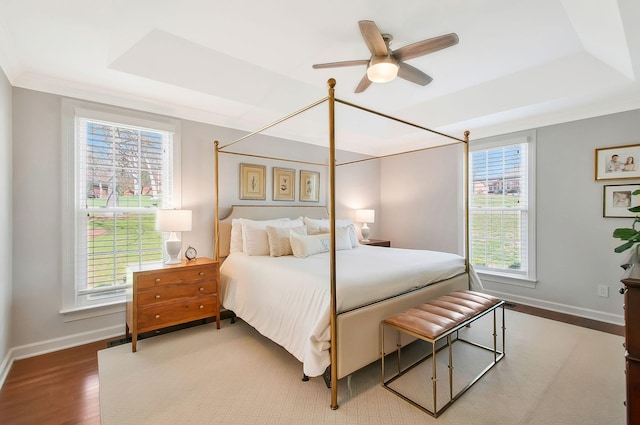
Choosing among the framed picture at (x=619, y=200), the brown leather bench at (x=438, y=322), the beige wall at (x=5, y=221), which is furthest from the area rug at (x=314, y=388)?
the framed picture at (x=619, y=200)

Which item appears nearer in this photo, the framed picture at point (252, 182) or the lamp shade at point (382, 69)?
the lamp shade at point (382, 69)

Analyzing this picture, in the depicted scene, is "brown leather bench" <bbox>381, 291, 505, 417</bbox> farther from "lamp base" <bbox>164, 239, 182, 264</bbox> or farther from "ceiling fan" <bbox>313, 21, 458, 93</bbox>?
"lamp base" <bbox>164, 239, 182, 264</bbox>

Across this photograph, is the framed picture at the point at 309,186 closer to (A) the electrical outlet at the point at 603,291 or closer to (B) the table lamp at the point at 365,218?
(B) the table lamp at the point at 365,218

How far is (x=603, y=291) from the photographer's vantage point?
3240 mm

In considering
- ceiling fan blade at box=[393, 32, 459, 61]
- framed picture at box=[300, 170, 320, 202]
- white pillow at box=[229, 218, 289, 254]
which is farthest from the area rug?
ceiling fan blade at box=[393, 32, 459, 61]

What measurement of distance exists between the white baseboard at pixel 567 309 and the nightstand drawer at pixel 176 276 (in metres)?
3.83

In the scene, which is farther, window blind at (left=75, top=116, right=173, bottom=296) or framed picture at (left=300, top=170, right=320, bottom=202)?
framed picture at (left=300, top=170, right=320, bottom=202)

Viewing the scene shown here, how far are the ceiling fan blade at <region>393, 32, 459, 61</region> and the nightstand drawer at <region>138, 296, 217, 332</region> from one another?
9.19 feet

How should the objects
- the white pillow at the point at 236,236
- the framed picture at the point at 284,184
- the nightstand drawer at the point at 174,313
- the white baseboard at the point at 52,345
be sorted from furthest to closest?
the framed picture at the point at 284,184, the white pillow at the point at 236,236, the nightstand drawer at the point at 174,313, the white baseboard at the point at 52,345

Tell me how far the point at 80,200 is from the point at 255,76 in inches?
83.1

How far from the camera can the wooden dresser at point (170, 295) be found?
256 centimetres

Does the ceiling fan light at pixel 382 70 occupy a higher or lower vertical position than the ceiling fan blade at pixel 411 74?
lower

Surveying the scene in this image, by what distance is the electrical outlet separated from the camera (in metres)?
3.22

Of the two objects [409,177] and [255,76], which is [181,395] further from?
[409,177]
